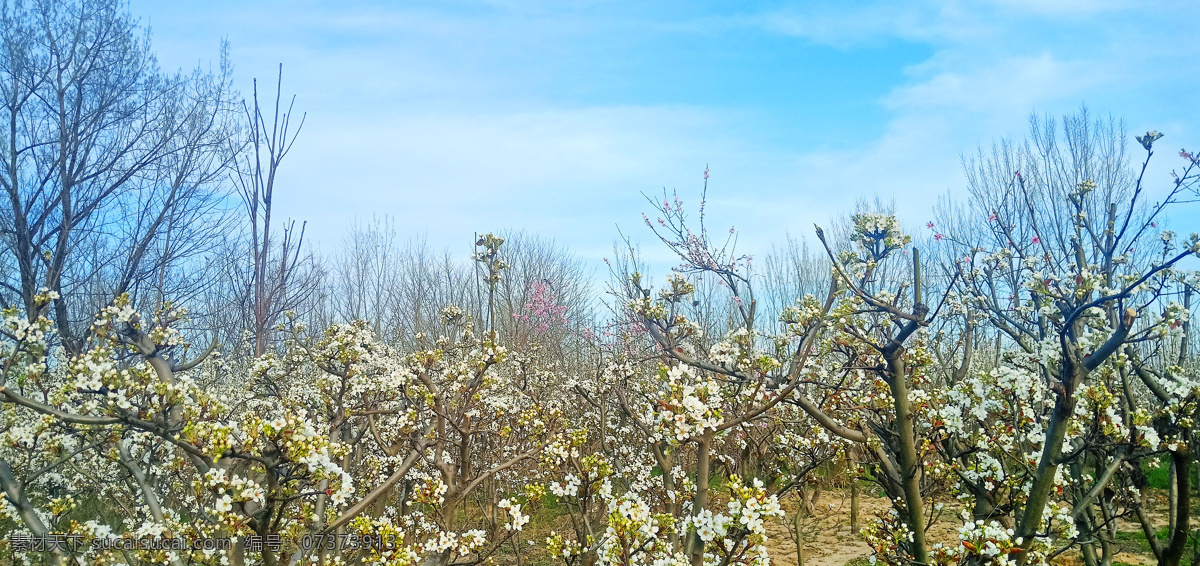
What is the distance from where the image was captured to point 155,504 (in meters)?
3.67

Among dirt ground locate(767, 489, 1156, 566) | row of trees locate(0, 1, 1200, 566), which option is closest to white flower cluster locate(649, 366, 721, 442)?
row of trees locate(0, 1, 1200, 566)

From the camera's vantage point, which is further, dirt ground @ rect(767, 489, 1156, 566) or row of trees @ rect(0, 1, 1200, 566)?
dirt ground @ rect(767, 489, 1156, 566)

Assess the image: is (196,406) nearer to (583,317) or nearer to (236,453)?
(236,453)

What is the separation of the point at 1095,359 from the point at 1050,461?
52cm

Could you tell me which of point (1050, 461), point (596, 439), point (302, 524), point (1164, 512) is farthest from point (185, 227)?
point (1164, 512)

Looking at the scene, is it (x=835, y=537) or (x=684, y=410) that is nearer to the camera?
(x=684, y=410)

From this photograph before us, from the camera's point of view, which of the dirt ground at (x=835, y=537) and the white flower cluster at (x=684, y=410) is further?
the dirt ground at (x=835, y=537)

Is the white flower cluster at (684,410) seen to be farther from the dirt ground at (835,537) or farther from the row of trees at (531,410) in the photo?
the dirt ground at (835,537)

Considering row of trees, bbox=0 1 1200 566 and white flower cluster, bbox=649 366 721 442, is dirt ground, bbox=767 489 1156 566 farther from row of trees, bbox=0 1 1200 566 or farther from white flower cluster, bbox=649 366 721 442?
white flower cluster, bbox=649 366 721 442

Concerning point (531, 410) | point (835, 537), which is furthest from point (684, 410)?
point (835, 537)

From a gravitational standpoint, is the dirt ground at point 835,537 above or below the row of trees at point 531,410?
below

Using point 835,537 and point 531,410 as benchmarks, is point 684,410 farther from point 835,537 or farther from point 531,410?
point 835,537

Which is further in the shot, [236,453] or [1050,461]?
[1050,461]

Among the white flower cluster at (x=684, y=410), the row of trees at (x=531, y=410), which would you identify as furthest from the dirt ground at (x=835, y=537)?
the white flower cluster at (x=684, y=410)
